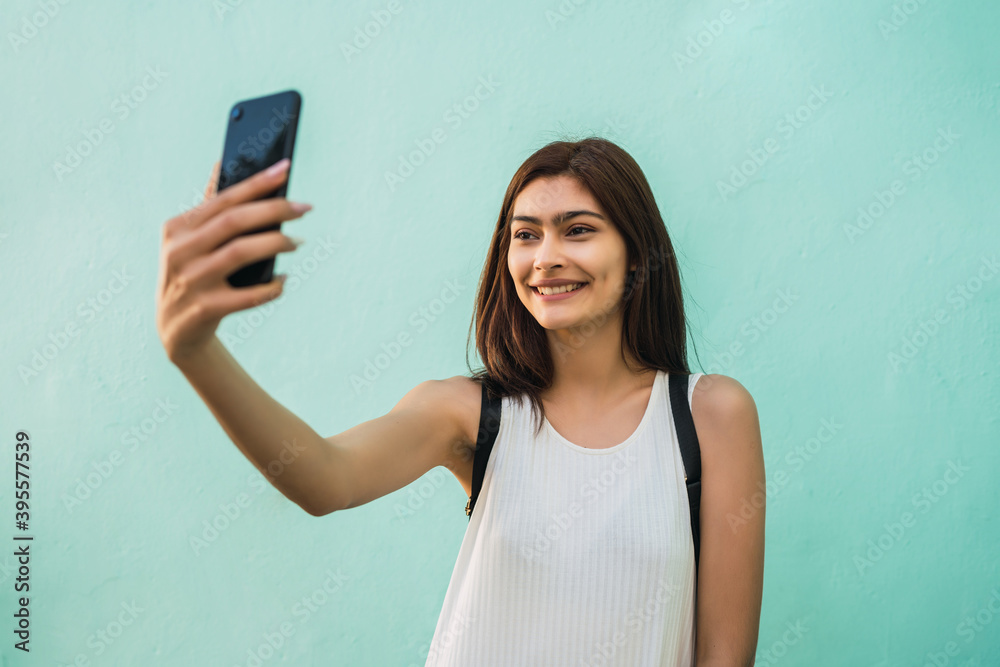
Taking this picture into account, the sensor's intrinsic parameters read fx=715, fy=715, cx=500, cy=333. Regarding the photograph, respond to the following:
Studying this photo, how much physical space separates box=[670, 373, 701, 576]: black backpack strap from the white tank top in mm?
13

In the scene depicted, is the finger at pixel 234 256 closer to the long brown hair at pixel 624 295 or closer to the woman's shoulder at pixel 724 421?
the long brown hair at pixel 624 295

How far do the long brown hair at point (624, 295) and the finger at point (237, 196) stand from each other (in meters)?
0.72

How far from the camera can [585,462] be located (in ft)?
3.99

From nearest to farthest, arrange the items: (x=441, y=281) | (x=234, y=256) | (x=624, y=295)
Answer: (x=234, y=256) < (x=624, y=295) < (x=441, y=281)

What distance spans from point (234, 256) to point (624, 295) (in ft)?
2.78

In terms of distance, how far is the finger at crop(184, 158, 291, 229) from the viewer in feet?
2.07

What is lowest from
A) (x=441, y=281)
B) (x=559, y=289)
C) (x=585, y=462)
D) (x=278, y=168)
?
(x=585, y=462)

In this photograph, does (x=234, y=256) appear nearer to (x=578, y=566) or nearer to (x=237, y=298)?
(x=237, y=298)

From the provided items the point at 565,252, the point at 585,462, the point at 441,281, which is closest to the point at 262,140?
the point at 565,252

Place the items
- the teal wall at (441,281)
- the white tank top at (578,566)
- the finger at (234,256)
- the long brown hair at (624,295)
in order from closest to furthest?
the finger at (234,256), the white tank top at (578,566), the long brown hair at (624,295), the teal wall at (441,281)

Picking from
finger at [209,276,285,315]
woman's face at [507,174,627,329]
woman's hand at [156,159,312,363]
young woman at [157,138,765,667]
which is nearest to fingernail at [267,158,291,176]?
woman's hand at [156,159,312,363]

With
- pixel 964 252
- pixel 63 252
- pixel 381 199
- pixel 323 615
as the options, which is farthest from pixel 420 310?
pixel 964 252

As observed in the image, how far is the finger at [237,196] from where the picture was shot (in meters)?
0.63

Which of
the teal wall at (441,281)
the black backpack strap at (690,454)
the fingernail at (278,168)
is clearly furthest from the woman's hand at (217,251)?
the teal wall at (441,281)
